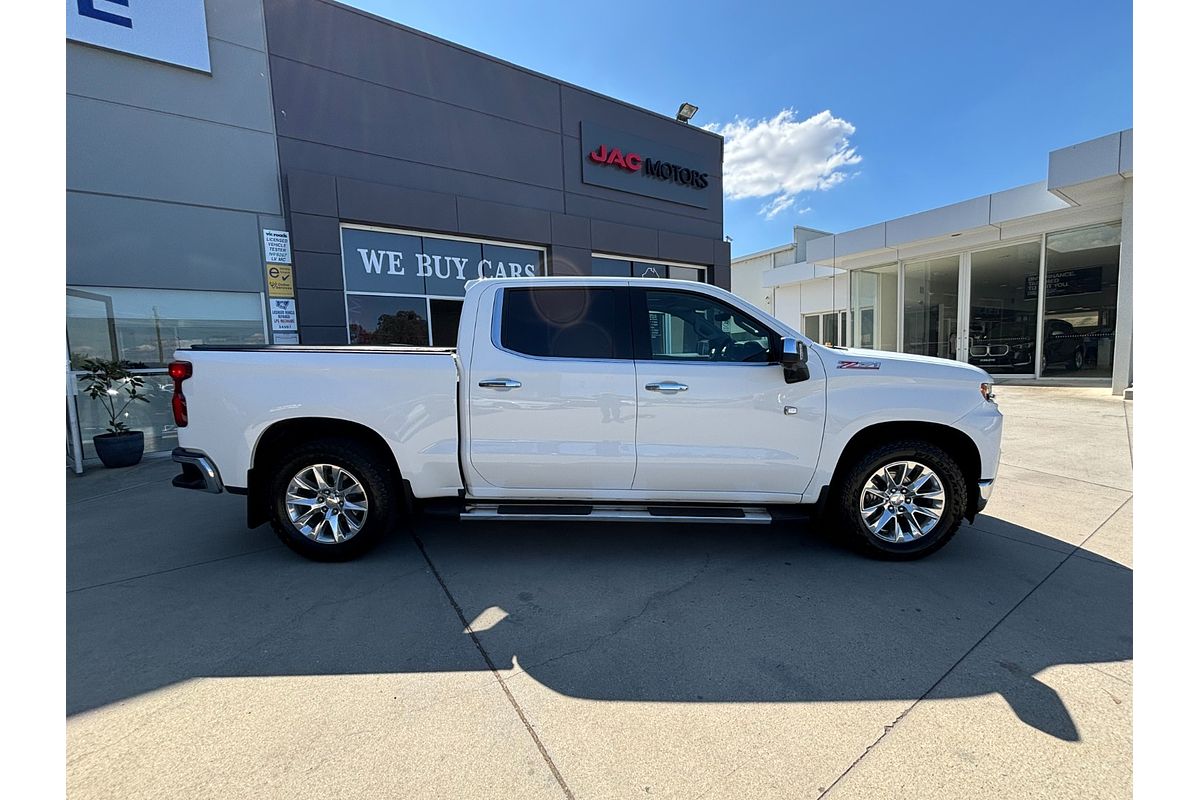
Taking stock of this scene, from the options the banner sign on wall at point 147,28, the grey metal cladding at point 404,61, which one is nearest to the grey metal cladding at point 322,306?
the banner sign on wall at point 147,28

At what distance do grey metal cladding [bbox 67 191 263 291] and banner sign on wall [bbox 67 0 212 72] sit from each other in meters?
2.13

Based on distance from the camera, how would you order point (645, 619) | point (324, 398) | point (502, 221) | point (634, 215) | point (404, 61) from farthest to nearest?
point (634, 215) → point (502, 221) → point (404, 61) → point (324, 398) → point (645, 619)

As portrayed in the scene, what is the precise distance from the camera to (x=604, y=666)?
245 cm

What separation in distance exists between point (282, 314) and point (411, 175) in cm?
341

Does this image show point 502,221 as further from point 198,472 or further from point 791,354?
point 791,354

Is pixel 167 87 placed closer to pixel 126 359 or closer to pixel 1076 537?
pixel 126 359

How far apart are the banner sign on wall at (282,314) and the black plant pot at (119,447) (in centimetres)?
242

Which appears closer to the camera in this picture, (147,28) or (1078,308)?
(147,28)

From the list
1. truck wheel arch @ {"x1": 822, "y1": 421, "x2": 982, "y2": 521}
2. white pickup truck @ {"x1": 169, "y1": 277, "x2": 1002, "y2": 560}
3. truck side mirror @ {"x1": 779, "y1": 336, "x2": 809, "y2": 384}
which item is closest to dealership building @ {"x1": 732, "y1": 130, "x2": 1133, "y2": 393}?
truck wheel arch @ {"x1": 822, "y1": 421, "x2": 982, "y2": 521}

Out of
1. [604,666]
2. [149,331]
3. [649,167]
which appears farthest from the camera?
[649,167]

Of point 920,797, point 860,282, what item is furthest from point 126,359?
point 860,282

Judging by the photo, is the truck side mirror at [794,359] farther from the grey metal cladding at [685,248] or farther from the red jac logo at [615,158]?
the grey metal cladding at [685,248]

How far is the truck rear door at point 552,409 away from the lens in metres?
3.44

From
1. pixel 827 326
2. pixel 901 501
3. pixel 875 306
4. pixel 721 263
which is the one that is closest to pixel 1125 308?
pixel 875 306
